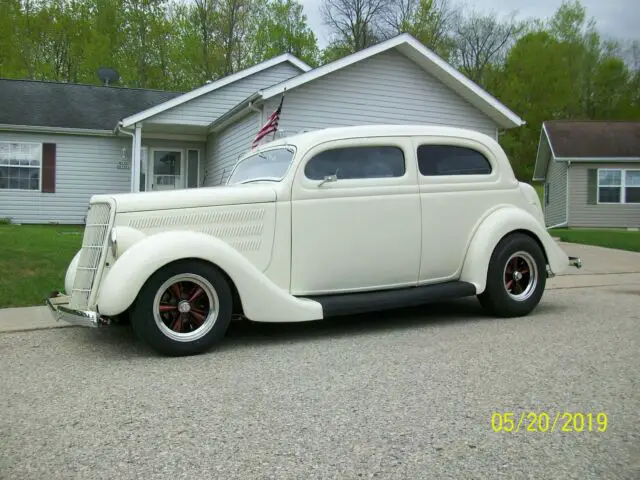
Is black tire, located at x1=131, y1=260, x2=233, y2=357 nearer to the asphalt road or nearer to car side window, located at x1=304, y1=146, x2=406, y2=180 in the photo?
the asphalt road

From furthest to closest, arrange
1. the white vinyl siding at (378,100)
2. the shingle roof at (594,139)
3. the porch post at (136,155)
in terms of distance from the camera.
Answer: the shingle roof at (594,139)
the porch post at (136,155)
the white vinyl siding at (378,100)

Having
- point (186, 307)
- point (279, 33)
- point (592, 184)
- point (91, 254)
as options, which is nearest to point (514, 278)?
point (186, 307)

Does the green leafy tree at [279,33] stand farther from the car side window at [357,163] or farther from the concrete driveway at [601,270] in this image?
the car side window at [357,163]

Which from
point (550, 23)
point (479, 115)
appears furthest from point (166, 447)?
point (550, 23)

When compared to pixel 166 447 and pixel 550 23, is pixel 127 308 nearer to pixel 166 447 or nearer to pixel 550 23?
pixel 166 447

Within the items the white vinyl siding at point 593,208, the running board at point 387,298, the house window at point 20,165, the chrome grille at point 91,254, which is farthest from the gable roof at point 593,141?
the chrome grille at point 91,254

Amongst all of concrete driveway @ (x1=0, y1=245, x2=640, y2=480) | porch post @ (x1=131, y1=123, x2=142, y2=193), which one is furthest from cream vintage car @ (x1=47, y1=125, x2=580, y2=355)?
porch post @ (x1=131, y1=123, x2=142, y2=193)

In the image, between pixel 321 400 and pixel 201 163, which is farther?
pixel 201 163

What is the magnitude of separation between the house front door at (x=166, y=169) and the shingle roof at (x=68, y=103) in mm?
1559

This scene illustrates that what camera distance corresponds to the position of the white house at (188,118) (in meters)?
13.7

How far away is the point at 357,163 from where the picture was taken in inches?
226

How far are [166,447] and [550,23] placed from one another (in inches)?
1952

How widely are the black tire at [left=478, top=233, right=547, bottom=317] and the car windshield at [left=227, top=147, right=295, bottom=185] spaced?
7.49 feet

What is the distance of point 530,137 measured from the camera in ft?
141
